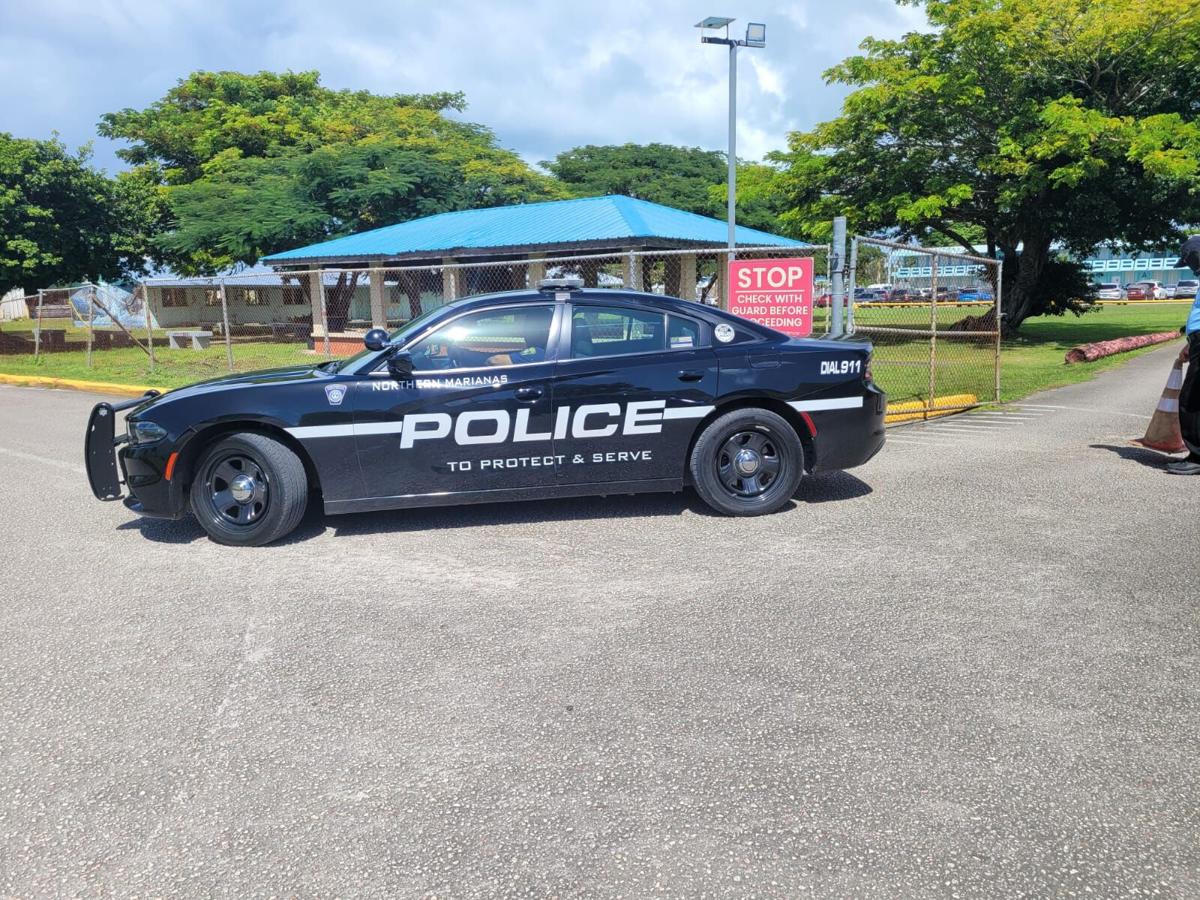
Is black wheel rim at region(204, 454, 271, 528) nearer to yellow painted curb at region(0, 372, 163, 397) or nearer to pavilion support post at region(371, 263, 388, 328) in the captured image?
yellow painted curb at region(0, 372, 163, 397)

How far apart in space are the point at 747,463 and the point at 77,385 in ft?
47.8

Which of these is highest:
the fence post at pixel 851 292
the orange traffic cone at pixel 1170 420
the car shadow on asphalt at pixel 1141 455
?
the fence post at pixel 851 292

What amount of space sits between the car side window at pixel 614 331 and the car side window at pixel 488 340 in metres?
0.20

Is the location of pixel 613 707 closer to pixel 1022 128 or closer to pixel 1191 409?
pixel 1191 409

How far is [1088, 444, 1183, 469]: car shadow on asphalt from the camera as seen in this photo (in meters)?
7.69

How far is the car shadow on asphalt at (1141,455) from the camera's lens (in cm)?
769

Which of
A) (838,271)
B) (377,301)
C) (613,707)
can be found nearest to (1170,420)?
(838,271)

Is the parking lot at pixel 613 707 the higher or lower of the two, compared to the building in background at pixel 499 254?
lower

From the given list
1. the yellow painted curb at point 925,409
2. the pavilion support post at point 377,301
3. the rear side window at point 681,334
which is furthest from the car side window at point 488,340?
the pavilion support post at point 377,301

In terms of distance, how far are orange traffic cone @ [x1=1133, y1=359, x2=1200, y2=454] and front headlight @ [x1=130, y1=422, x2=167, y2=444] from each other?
7.54 m

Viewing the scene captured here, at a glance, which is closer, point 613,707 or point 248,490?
point 613,707

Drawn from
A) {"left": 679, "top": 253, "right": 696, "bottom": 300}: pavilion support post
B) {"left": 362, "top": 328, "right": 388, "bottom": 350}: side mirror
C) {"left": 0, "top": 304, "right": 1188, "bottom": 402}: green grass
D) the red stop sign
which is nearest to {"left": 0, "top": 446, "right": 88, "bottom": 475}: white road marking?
{"left": 362, "top": 328, "right": 388, "bottom": 350}: side mirror

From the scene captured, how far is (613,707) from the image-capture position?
3467 millimetres

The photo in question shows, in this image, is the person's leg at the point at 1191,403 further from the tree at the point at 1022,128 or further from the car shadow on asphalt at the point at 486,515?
the tree at the point at 1022,128
